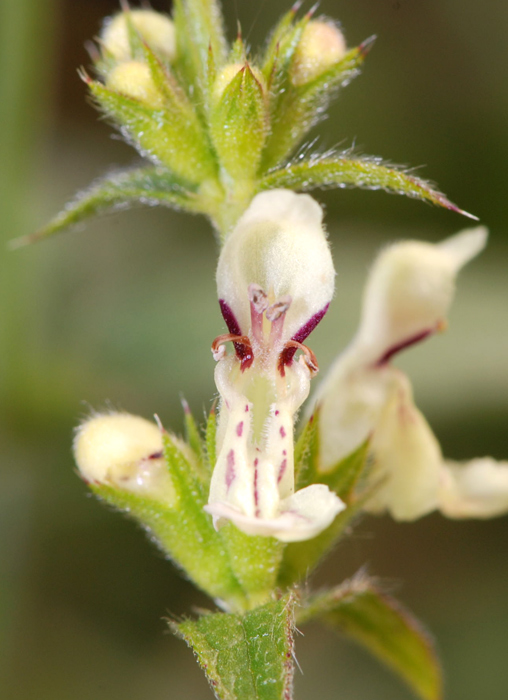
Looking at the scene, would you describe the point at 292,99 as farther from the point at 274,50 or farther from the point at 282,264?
the point at 282,264

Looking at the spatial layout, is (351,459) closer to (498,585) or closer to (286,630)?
(286,630)

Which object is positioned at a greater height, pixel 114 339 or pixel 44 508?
pixel 114 339

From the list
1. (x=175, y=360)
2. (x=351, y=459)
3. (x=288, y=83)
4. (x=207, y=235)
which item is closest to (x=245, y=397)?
(x=351, y=459)

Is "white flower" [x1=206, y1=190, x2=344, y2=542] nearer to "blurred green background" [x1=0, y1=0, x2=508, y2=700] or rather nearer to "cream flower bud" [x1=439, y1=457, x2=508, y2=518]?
"cream flower bud" [x1=439, y1=457, x2=508, y2=518]

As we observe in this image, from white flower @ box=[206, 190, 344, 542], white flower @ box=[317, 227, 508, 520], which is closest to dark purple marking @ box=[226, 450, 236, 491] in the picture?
white flower @ box=[206, 190, 344, 542]

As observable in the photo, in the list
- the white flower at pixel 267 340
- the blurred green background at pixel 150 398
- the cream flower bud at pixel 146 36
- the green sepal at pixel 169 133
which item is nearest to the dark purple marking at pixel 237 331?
the white flower at pixel 267 340

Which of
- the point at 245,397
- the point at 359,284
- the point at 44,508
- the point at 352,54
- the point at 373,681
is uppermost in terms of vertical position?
the point at 352,54
